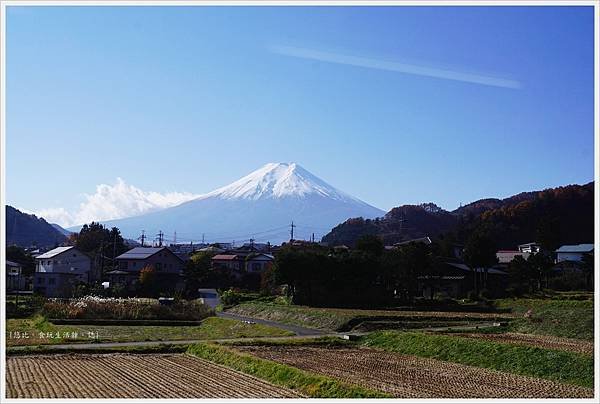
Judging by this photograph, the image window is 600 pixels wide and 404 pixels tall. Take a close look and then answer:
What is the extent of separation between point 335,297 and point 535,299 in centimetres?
878

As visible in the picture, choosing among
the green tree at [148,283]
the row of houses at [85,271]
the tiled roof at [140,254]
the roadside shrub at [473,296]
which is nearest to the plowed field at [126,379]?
the row of houses at [85,271]

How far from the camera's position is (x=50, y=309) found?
74.8ft

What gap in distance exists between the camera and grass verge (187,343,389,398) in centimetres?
941

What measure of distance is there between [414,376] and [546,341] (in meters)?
6.83

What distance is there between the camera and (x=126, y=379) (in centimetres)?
1071

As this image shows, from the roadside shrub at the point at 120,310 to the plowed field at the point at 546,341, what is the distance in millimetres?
11328

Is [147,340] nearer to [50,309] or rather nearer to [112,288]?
[50,309]

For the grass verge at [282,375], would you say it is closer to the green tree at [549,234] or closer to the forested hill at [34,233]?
the green tree at [549,234]

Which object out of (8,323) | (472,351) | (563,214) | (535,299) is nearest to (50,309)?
(8,323)

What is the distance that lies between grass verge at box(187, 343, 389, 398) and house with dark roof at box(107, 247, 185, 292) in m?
21.2

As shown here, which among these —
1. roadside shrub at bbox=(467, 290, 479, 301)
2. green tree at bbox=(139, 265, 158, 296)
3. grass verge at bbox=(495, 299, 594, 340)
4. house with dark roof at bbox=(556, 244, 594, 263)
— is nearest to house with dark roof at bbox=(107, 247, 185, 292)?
green tree at bbox=(139, 265, 158, 296)

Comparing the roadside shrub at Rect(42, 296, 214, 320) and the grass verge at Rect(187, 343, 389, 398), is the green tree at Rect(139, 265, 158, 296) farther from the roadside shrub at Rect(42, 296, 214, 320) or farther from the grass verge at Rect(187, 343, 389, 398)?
the grass verge at Rect(187, 343, 389, 398)

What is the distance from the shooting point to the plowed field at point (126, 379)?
9336mm

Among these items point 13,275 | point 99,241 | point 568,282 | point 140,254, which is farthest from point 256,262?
point 568,282
